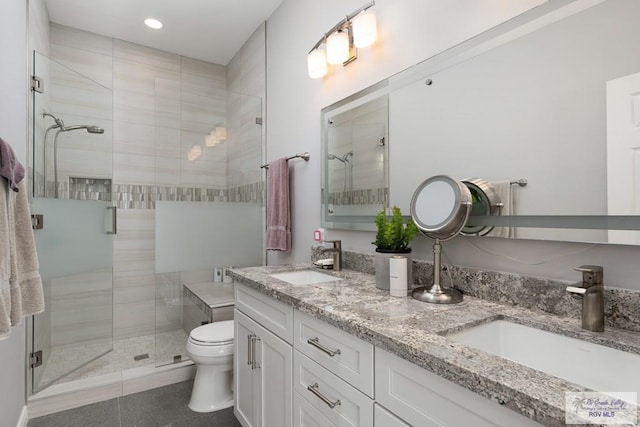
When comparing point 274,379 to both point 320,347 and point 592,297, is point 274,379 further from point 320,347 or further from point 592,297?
point 592,297

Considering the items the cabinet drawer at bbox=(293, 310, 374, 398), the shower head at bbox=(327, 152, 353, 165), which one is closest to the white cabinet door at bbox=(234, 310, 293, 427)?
the cabinet drawer at bbox=(293, 310, 374, 398)

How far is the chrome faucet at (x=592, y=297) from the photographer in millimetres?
820

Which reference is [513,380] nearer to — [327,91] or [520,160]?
[520,160]

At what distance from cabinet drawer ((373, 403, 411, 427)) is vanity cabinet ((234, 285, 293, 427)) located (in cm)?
47

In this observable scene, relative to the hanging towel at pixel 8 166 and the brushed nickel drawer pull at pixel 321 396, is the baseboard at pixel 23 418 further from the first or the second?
the brushed nickel drawer pull at pixel 321 396

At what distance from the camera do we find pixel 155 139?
2.61m

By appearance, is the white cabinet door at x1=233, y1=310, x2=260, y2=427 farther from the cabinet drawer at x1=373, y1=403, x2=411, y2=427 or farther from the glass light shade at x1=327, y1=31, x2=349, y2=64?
the glass light shade at x1=327, y1=31, x2=349, y2=64

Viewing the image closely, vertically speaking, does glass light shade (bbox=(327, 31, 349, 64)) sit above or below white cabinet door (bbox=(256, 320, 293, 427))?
above

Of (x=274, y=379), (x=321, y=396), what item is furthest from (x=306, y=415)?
(x=274, y=379)

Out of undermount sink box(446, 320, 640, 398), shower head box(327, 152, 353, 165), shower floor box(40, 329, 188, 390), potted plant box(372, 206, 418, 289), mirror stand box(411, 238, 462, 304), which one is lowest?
shower floor box(40, 329, 188, 390)

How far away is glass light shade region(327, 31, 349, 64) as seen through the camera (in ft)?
5.86

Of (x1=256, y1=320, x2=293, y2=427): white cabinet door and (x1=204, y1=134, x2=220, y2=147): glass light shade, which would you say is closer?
(x1=256, y1=320, x2=293, y2=427): white cabinet door

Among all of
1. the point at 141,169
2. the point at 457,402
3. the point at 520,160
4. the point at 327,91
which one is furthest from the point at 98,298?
the point at 520,160

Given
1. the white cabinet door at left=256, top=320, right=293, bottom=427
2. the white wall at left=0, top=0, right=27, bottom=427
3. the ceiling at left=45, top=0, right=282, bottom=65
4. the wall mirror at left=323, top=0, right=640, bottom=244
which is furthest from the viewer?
the ceiling at left=45, top=0, right=282, bottom=65
